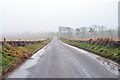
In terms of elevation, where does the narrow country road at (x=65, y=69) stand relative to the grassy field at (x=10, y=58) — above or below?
below

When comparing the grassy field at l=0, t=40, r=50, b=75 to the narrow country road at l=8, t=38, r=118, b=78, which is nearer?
the narrow country road at l=8, t=38, r=118, b=78

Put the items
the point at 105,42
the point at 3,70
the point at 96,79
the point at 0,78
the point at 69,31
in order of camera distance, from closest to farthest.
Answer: the point at 96,79, the point at 0,78, the point at 3,70, the point at 105,42, the point at 69,31

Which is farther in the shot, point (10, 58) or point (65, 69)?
point (10, 58)

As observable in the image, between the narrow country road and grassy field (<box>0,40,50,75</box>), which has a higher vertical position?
grassy field (<box>0,40,50,75</box>)

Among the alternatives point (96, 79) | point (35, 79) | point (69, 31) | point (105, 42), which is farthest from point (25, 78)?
point (69, 31)

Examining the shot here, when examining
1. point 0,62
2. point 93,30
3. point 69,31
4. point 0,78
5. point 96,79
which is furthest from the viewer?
point 69,31

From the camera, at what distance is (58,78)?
24.4ft

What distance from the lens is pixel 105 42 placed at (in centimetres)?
2333

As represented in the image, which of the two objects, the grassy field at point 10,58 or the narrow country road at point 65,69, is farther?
the grassy field at point 10,58

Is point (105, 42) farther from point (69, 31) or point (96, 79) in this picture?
point (69, 31)

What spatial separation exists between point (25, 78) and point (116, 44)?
1433 centimetres

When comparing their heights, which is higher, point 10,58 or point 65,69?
point 10,58

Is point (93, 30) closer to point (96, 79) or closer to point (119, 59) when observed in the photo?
point (119, 59)

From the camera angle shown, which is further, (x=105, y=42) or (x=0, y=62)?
(x=105, y=42)
